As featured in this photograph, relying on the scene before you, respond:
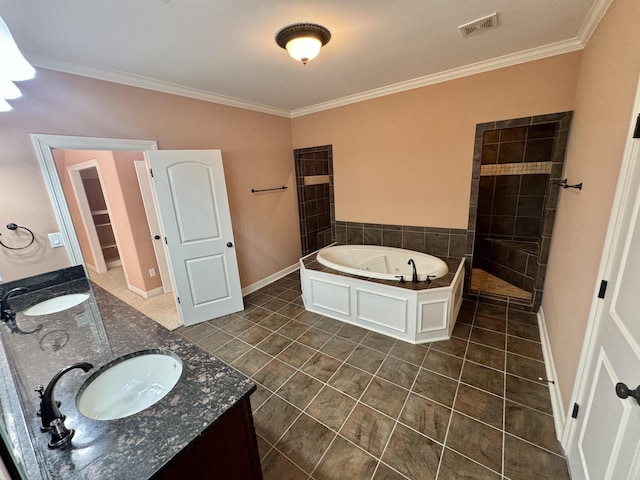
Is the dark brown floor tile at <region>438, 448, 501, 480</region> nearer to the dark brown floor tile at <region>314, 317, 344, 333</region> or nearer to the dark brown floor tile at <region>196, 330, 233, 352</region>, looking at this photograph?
the dark brown floor tile at <region>314, 317, 344, 333</region>

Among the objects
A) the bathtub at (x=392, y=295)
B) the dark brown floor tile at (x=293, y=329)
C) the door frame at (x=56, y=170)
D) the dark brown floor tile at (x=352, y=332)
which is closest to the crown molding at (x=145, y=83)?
the door frame at (x=56, y=170)

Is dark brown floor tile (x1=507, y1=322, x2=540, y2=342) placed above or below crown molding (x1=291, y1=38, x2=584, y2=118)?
below

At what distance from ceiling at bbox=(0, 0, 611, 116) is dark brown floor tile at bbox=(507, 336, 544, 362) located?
2.49 m

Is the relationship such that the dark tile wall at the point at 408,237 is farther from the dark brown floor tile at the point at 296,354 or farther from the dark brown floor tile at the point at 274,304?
the dark brown floor tile at the point at 296,354

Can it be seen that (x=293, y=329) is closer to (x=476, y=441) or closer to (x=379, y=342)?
(x=379, y=342)

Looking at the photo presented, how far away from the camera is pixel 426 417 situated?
5.59 feet

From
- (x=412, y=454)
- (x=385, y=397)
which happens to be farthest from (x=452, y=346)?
(x=412, y=454)

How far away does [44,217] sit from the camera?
2.07m

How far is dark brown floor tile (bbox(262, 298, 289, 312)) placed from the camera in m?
3.26

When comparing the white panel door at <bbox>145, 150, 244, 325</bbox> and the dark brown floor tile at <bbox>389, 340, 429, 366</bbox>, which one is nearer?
the dark brown floor tile at <bbox>389, 340, 429, 366</bbox>

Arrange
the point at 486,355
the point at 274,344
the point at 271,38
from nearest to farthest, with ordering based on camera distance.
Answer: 1. the point at 271,38
2. the point at 486,355
3. the point at 274,344

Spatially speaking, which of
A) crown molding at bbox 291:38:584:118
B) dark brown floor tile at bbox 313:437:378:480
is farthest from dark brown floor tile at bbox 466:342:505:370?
crown molding at bbox 291:38:584:118

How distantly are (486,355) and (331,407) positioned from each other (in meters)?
1.42

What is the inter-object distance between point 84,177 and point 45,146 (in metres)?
3.65
